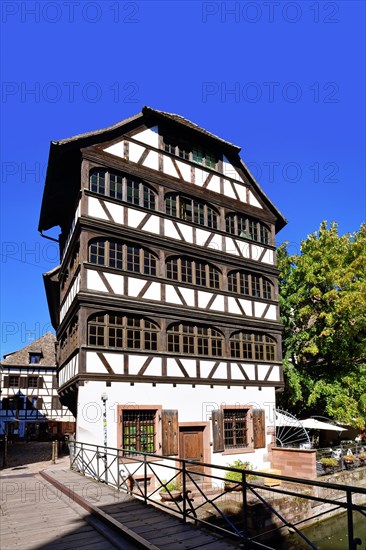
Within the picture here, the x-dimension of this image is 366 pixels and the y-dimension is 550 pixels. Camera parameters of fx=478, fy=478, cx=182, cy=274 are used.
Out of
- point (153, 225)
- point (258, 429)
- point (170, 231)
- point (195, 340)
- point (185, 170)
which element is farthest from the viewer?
point (185, 170)

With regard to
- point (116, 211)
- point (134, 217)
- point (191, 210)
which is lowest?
point (134, 217)

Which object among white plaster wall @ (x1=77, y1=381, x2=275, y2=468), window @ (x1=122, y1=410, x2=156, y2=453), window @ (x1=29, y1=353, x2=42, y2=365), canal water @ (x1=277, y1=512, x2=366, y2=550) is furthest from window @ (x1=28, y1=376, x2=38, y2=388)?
canal water @ (x1=277, y1=512, x2=366, y2=550)

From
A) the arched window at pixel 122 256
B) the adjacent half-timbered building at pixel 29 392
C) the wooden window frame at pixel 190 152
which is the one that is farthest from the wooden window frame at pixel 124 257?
the adjacent half-timbered building at pixel 29 392

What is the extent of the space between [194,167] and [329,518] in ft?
48.8

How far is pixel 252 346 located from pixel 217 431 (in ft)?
14.1

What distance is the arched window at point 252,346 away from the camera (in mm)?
20595

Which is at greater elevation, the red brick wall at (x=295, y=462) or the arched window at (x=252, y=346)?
the arched window at (x=252, y=346)

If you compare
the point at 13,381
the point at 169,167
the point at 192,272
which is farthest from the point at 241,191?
the point at 13,381

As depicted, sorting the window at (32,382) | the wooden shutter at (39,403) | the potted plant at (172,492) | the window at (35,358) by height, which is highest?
the window at (35,358)

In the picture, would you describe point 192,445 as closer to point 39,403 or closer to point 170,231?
point 170,231

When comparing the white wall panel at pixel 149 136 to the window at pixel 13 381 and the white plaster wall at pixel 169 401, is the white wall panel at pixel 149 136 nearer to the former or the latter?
the white plaster wall at pixel 169 401

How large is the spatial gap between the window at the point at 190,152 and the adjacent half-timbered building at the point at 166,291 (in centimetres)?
5

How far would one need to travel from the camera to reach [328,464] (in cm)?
1955

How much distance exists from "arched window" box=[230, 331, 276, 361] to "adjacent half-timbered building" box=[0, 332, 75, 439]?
25420 millimetres
